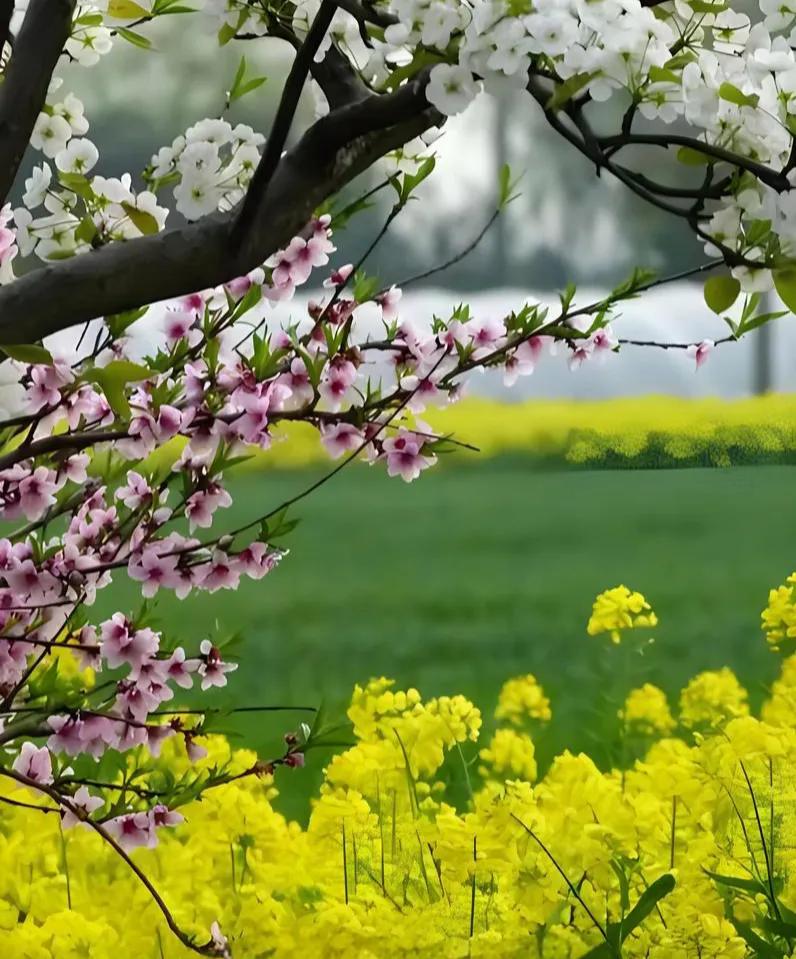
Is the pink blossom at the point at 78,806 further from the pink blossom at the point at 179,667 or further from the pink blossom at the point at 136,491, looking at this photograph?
the pink blossom at the point at 136,491

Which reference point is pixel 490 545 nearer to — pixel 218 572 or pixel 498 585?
pixel 498 585

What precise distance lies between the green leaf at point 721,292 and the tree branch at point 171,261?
178mm

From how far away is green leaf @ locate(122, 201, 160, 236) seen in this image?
2.47ft

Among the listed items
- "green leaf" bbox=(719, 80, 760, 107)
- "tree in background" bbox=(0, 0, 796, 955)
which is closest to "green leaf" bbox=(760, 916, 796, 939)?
"tree in background" bbox=(0, 0, 796, 955)

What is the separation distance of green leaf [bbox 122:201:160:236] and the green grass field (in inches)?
43.0

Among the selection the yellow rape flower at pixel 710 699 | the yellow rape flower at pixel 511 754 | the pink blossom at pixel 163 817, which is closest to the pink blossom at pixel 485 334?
the pink blossom at pixel 163 817

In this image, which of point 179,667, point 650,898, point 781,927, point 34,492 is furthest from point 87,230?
point 781,927

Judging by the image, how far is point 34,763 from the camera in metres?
0.98

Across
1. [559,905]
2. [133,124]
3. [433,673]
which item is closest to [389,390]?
[559,905]

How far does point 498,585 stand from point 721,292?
2.43m

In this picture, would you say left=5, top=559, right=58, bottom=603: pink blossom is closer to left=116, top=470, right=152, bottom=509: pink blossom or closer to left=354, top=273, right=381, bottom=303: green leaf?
left=116, top=470, right=152, bottom=509: pink blossom

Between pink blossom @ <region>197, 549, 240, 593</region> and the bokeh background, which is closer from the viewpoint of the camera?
pink blossom @ <region>197, 549, 240, 593</region>

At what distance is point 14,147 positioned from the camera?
0.68 m

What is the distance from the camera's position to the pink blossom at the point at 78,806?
3.03 ft
